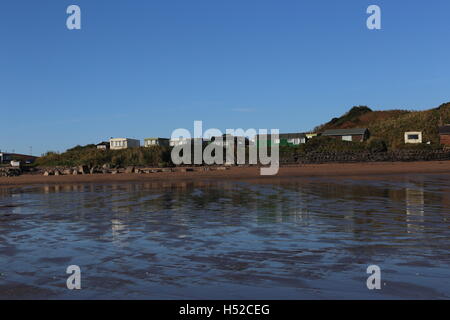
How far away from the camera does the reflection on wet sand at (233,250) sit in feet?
19.5

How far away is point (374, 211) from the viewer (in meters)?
13.6

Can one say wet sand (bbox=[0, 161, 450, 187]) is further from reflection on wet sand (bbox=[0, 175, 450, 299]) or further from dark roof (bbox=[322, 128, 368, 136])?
dark roof (bbox=[322, 128, 368, 136])

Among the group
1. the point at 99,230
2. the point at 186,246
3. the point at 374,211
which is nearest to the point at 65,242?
the point at 99,230

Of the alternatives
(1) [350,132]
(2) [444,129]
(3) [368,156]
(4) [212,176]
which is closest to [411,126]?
(1) [350,132]

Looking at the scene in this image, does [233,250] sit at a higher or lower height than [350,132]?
lower

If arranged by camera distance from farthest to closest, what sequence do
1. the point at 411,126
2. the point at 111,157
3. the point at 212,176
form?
the point at 411,126, the point at 111,157, the point at 212,176

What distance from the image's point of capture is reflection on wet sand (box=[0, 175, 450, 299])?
234 inches

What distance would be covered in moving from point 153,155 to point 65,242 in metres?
63.6

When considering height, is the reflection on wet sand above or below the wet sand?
below

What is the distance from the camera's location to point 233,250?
8500mm

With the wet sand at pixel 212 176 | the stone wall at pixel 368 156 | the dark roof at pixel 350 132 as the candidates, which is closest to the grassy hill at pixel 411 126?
the dark roof at pixel 350 132

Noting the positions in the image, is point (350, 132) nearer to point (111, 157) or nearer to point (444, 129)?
point (444, 129)

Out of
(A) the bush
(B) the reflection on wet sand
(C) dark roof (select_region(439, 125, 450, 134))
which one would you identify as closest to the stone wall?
(C) dark roof (select_region(439, 125, 450, 134))
